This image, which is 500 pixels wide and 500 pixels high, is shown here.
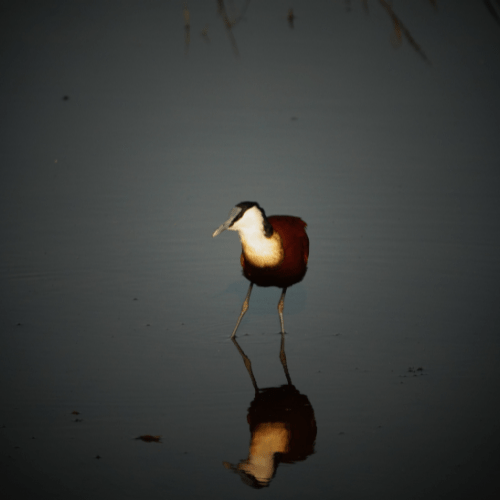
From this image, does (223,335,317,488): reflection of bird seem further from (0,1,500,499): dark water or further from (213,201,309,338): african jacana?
(213,201,309,338): african jacana

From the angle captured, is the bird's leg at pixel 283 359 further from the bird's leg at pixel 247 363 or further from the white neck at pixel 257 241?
the white neck at pixel 257 241

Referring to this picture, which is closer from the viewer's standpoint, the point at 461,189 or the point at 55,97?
the point at 461,189

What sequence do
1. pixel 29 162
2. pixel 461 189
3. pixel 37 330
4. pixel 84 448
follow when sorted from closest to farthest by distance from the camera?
pixel 84 448
pixel 37 330
pixel 461 189
pixel 29 162

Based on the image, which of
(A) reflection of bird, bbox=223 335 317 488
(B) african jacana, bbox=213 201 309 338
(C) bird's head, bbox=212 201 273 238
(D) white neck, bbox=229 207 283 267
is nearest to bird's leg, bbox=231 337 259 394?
(A) reflection of bird, bbox=223 335 317 488

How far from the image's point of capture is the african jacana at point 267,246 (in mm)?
5270

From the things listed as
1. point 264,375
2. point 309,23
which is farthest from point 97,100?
point 264,375

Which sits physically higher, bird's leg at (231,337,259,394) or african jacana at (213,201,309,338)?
african jacana at (213,201,309,338)

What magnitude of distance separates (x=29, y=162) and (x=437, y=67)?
276 inches

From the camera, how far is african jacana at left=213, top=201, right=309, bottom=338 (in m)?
5.27

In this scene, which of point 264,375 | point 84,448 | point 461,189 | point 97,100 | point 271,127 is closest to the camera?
point 84,448

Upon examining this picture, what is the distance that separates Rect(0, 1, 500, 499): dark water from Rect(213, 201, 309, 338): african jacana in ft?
1.54

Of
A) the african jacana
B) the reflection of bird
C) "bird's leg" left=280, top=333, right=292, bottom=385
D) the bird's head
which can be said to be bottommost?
the reflection of bird

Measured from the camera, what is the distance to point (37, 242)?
741cm

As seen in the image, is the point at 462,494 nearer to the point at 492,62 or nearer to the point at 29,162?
the point at 29,162
